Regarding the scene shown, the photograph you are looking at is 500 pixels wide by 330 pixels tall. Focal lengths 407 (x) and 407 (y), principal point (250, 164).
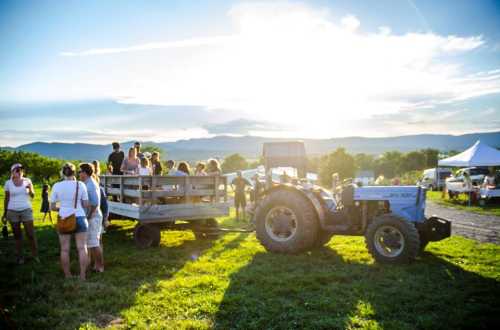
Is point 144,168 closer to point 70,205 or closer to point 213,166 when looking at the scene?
point 213,166

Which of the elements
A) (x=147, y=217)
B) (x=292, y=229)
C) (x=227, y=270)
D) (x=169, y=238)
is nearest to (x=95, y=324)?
(x=227, y=270)

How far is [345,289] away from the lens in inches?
218

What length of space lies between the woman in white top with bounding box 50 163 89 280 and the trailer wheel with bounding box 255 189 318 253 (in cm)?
334

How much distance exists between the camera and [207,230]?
9055 mm

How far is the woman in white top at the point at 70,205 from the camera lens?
224 inches

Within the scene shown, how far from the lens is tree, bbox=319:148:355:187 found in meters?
53.2

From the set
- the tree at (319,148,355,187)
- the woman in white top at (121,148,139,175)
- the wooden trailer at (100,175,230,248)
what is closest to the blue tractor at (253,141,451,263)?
the wooden trailer at (100,175,230,248)

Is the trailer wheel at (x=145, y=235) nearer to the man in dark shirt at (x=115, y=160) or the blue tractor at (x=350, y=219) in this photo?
the blue tractor at (x=350, y=219)

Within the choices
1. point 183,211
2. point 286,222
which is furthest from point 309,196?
point 183,211

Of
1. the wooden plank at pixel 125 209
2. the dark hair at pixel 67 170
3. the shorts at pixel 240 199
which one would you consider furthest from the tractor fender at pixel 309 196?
the shorts at pixel 240 199

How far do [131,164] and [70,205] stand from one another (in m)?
4.31

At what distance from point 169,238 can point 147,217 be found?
1859 millimetres

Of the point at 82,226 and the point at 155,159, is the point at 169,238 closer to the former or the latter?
the point at 155,159

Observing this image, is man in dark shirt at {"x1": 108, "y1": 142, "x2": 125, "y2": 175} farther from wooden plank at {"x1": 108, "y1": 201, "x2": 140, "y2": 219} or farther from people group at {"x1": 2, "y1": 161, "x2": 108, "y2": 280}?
people group at {"x1": 2, "y1": 161, "x2": 108, "y2": 280}
